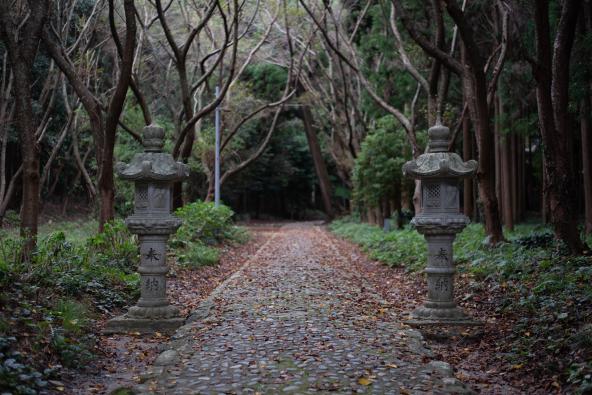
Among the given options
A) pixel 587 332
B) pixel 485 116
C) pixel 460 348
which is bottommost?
pixel 460 348

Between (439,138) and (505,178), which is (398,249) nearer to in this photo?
(505,178)

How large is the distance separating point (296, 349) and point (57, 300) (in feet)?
10.1

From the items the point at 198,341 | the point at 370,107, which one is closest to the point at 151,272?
the point at 198,341

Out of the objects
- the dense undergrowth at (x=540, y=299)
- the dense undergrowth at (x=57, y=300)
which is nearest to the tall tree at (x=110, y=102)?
the dense undergrowth at (x=57, y=300)

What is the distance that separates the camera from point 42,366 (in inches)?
217

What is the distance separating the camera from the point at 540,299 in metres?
7.90

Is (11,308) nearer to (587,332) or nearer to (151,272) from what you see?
(151,272)

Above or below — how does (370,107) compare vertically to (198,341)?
above

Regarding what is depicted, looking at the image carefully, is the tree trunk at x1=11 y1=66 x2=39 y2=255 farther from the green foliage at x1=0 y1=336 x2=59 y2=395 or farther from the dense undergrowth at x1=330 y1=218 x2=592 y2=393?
the dense undergrowth at x1=330 y1=218 x2=592 y2=393

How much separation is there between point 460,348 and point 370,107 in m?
20.0

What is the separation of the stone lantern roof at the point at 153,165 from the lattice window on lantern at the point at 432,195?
10.6ft

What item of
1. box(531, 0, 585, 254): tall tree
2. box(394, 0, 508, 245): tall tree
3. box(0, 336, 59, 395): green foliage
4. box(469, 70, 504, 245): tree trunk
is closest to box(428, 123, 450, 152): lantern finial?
box(531, 0, 585, 254): tall tree

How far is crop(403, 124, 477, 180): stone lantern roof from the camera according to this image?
7809mm

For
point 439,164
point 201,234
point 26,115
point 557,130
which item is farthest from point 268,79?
point 439,164
